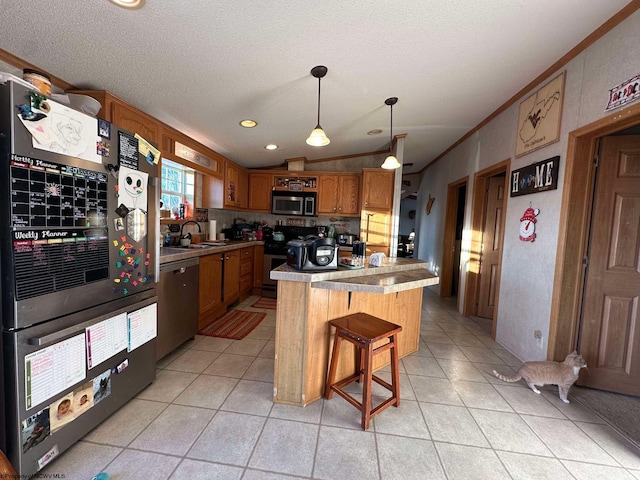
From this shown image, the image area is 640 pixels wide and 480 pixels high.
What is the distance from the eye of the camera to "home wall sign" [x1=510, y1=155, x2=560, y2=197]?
2.22 m

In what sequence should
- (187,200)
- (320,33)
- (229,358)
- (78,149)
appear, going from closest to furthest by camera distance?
(78,149) → (320,33) → (229,358) → (187,200)

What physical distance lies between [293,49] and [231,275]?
280 cm

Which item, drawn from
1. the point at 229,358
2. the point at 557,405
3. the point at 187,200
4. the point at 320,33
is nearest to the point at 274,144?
the point at 187,200

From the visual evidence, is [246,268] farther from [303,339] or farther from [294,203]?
[303,339]

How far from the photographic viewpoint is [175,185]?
3463 mm

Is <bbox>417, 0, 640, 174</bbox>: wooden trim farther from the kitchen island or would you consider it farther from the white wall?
the kitchen island

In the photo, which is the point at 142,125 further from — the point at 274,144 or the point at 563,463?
the point at 563,463

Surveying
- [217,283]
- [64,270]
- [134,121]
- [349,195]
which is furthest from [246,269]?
[64,270]

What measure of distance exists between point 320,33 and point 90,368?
2.41m

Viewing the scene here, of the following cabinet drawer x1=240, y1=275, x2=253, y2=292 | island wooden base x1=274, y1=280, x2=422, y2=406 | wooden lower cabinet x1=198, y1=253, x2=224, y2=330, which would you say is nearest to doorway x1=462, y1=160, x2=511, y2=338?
island wooden base x1=274, y1=280, x2=422, y2=406

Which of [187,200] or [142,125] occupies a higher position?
[142,125]

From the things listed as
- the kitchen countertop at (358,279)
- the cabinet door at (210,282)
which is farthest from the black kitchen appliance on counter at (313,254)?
the cabinet door at (210,282)

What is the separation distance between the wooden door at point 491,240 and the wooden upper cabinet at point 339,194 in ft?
6.38

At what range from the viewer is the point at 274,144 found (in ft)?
12.7
